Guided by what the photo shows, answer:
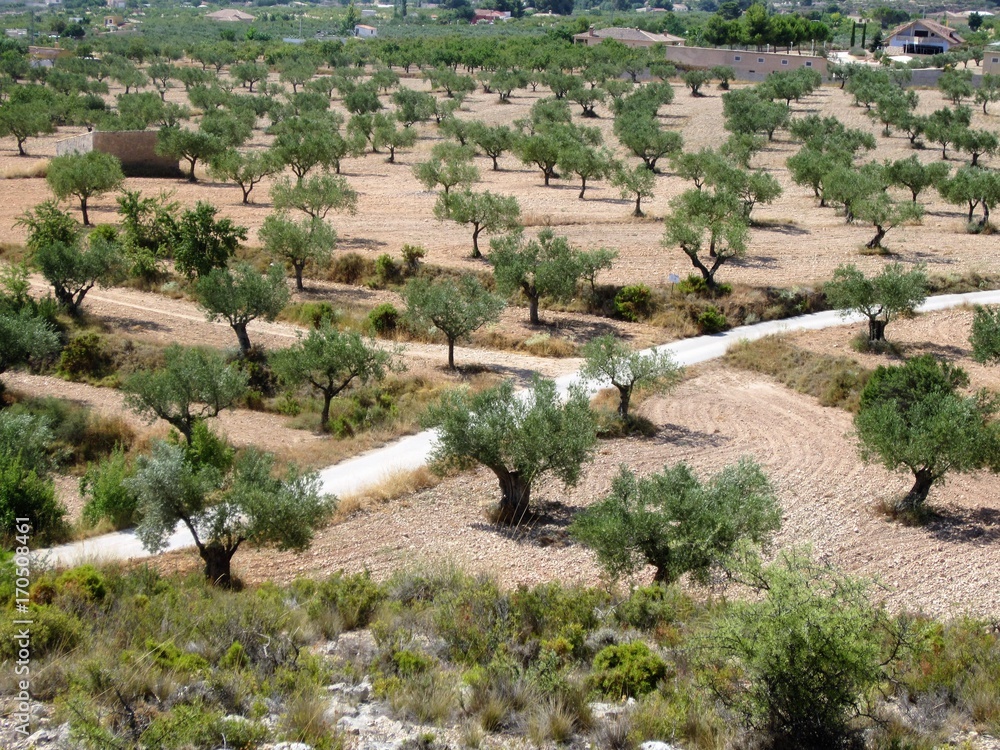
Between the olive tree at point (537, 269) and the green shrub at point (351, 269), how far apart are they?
566 centimetres

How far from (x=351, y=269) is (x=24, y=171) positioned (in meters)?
23.4

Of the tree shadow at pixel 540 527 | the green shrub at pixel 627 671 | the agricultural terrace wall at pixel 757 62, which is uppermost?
the agricultural terrace wall at pixel 757 62

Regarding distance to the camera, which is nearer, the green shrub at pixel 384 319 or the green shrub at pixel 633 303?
the green shrub at pixel 384 319

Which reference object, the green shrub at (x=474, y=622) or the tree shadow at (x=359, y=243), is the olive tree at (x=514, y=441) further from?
the tree shadow at (x=359, y=243)

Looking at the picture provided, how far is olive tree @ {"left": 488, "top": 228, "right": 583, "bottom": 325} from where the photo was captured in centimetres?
3092

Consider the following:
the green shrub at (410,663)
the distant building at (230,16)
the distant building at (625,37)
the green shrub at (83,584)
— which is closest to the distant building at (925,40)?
the distant building at (625,37)

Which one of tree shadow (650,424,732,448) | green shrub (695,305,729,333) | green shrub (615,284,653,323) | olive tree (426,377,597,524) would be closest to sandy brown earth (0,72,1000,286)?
green shrub (615,284,653,323)

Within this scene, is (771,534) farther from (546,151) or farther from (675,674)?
(546,151)

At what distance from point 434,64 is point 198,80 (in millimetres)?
23915

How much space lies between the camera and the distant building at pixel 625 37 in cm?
11344

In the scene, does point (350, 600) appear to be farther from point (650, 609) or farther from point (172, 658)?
point (650, 609)

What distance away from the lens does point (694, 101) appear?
78.4m

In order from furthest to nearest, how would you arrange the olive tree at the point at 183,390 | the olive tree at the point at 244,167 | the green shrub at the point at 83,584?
the olive tree at the point at 244,167, the olive tree at the point at 183,390, the green shrub at the point at 83,584

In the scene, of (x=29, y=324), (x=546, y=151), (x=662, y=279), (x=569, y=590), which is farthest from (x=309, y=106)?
(x=569, y=590)
